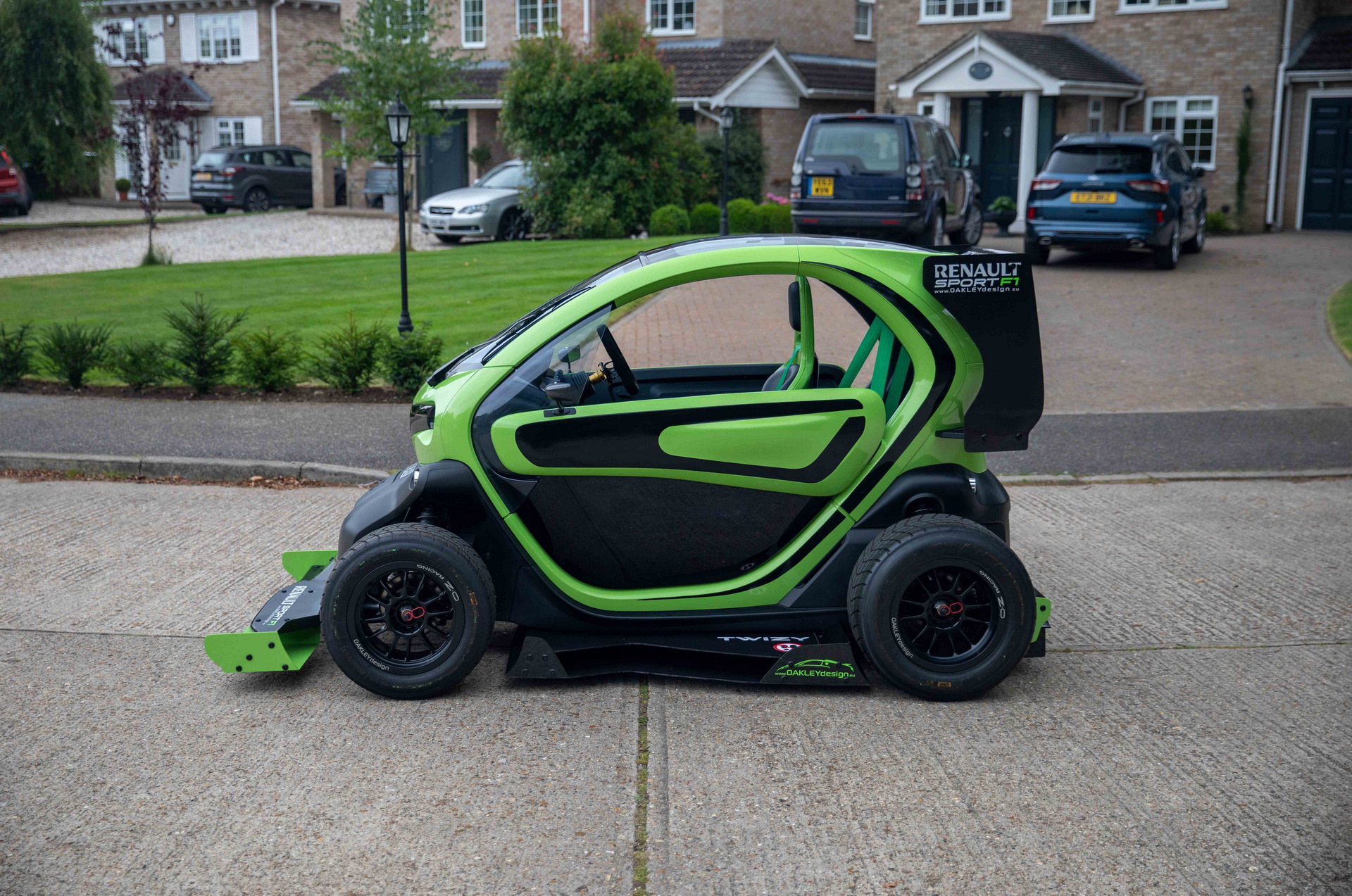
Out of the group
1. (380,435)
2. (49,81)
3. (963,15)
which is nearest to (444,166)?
(49,81)

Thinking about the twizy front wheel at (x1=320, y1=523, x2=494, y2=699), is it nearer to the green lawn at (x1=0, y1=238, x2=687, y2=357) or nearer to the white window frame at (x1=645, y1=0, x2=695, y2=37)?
the green lawn at (x1=0, y1=238, x2=687, y2=357)

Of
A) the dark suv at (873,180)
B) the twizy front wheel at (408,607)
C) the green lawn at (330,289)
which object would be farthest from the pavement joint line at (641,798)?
the dark suv at (873,180)

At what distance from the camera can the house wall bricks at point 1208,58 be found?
24.9 meters

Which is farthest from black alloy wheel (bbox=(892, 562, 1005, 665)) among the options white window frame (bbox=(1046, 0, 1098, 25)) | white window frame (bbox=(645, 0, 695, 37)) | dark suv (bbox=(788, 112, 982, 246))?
white window frame (bbox=(645, 0, 695, 37))

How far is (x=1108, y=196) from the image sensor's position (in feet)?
56.9

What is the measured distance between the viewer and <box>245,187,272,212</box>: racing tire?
34.2m

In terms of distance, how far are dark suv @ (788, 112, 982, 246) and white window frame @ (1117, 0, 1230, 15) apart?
965 centimetres

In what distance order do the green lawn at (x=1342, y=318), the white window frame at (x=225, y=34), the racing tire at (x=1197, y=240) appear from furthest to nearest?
the white window frame at (x=225, y=34), the racing tire at (x=1197, y=240), the green lawn at (x=1342, y=318)

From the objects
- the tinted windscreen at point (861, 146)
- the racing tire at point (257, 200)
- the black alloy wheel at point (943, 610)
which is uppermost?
the tinted windscreen at point (861, 146)

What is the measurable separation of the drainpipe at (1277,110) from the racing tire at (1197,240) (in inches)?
→ 222

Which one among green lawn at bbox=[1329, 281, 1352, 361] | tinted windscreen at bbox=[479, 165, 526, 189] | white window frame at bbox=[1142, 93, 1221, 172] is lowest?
green lawn at bbox=[1329, 281, 1352, 361]

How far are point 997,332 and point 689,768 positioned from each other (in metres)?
1.95

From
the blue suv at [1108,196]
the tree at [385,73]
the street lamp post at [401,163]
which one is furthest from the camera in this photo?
the tree at [385,73]

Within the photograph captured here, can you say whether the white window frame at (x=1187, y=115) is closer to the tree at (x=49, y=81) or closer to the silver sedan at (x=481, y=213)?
the silver sedan at (x=481, y=213)
